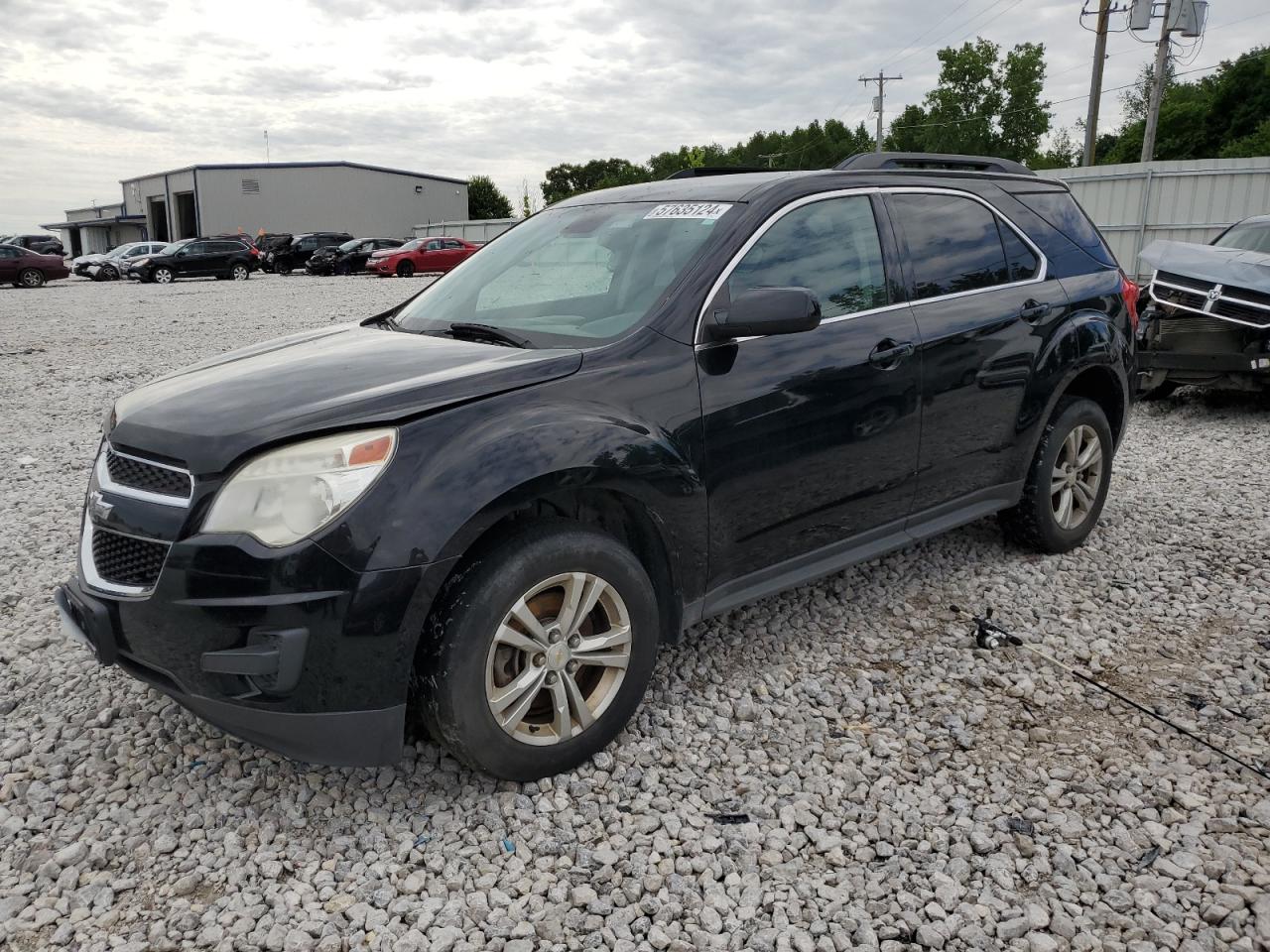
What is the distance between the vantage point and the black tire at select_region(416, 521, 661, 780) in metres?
2.70

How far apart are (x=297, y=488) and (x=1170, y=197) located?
2060cm

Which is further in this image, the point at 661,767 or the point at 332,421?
the point at 661,767

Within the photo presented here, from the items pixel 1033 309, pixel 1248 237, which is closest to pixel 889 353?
pixel 1033 309

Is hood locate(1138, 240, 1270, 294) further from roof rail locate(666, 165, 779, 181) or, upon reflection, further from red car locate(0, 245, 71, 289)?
red car locate(0, 245, 71, 289)

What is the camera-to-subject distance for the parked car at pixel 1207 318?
26.4 feet

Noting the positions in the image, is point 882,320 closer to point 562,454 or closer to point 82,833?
point 562,454

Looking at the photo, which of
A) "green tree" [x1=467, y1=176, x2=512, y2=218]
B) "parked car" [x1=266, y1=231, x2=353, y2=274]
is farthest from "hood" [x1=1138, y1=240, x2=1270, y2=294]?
"green tree" [x1=467, y1=176, x2=512, y2=218]

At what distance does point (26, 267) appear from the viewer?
30.4 metres

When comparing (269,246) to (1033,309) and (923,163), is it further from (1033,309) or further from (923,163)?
(1033,309)

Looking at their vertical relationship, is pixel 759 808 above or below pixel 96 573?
below

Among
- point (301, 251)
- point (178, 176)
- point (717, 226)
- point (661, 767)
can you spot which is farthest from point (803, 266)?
point (178, 176)

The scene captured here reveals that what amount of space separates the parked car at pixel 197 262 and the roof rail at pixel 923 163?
107 feet

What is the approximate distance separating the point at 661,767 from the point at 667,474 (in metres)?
0.94

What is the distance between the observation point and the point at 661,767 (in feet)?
10.4
